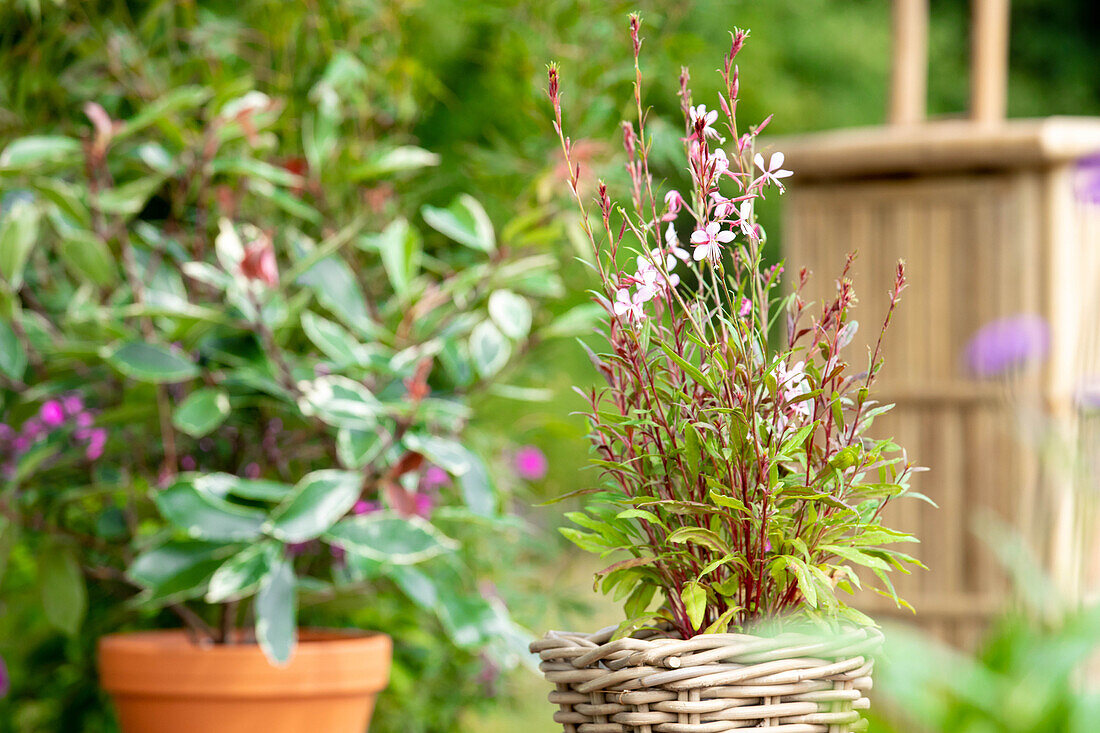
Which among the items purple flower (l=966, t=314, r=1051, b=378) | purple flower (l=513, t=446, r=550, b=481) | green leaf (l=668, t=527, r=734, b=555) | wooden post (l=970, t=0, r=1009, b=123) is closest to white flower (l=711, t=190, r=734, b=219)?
green leaf (l=668, t=527, r=734, b=555)

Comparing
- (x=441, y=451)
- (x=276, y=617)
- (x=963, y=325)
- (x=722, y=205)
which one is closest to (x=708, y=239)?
(x=722, y=205)

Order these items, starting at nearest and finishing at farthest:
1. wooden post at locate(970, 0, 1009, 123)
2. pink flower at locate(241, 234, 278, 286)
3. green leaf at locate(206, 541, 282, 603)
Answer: green leaf at locate(206, 541, 282, 603), pink flower at locate(241, 234, 278, 286), wooden post at locate(970, 0, 1009, 123)

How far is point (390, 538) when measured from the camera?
1.42 metres

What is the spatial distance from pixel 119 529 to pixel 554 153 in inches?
36.7

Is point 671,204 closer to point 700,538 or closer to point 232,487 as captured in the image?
point 700,538

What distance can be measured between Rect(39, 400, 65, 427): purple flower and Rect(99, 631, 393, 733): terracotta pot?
0.44 metres

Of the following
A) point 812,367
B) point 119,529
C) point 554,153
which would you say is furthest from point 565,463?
point 812,367

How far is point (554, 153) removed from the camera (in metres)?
1.92

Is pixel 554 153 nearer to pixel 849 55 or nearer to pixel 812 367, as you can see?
pixel 812 367

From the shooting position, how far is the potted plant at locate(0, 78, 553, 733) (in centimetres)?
143

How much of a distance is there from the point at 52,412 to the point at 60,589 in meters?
0.39

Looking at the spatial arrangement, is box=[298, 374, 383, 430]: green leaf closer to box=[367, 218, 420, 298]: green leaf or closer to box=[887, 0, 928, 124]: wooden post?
box=[367, 218, 420, 298]: green leaf

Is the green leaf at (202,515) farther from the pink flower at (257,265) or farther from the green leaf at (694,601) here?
the green leaf at (694,601)

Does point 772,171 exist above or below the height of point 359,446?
above
